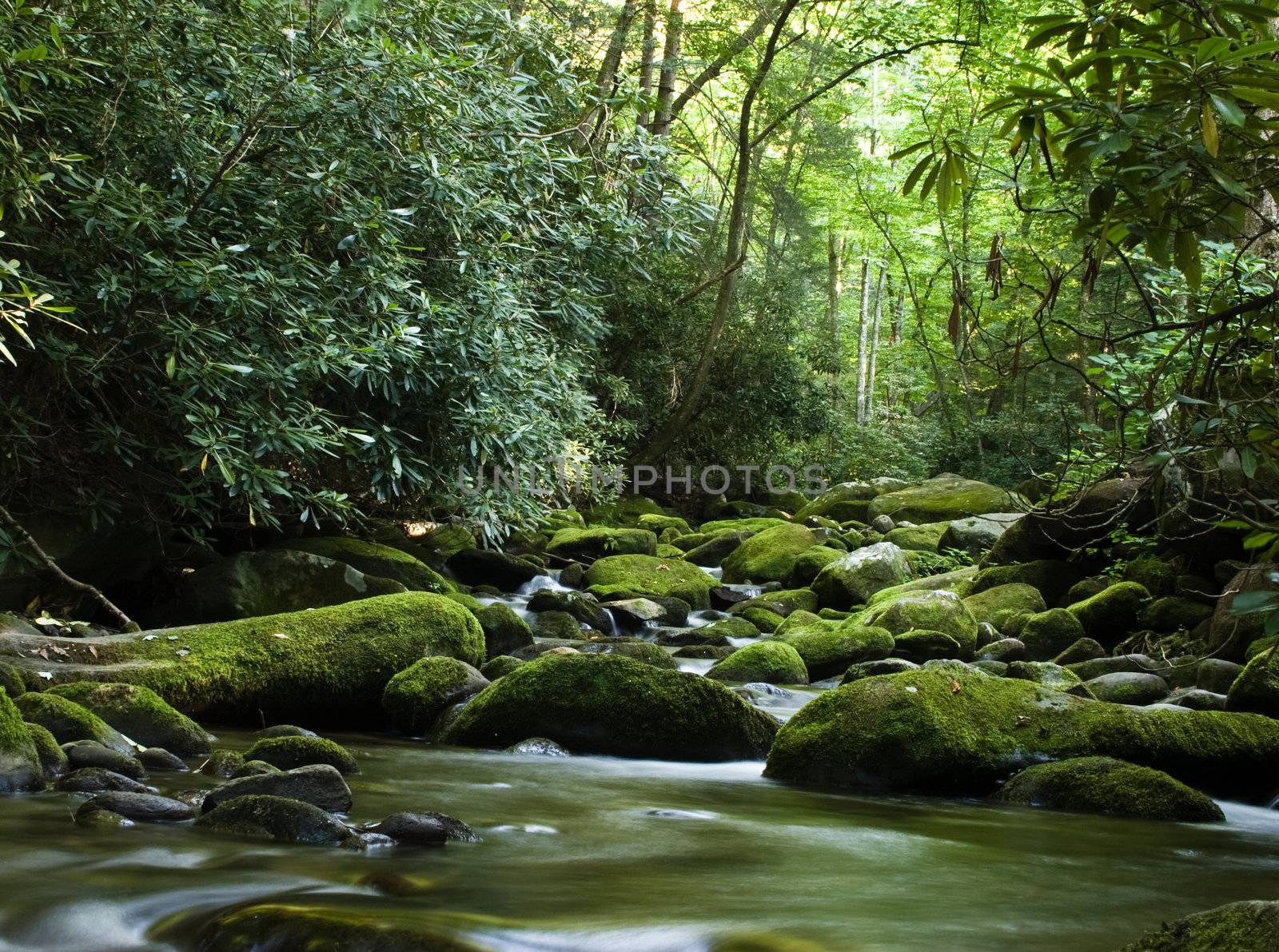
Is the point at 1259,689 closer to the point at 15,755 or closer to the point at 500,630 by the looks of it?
the point at 500,630

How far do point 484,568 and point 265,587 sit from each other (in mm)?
3973

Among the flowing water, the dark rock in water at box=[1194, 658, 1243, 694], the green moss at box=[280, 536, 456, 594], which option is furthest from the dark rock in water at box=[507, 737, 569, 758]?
the dark rock in water at box=[1194, 658, 1243, 694]

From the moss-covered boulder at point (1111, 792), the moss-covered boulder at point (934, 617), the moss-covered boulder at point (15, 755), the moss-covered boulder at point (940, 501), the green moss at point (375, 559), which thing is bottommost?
the moss-covered boulder at point (1111, 792)

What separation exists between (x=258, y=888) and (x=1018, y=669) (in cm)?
627

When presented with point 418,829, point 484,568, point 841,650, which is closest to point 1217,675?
point 841,650

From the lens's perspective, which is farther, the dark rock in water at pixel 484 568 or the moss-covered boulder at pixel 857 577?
the moss-covered boulder at pixel 857 577

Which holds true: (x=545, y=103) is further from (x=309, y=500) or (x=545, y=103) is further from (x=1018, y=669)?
(x=1018, y=669)

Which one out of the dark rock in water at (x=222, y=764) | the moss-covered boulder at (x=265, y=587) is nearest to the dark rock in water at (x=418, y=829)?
the dark rock in water at (x=222, y=764)

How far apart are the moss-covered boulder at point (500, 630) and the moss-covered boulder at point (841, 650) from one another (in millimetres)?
2288

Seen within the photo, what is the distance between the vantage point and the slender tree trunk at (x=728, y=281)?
16.6m

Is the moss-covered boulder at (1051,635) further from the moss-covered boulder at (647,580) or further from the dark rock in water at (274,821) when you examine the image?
the dark rock in water at (274,821)

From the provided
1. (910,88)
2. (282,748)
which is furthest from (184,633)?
(910,88)

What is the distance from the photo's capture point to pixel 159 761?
4895mm

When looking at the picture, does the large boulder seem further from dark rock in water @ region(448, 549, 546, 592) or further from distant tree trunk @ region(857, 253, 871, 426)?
distant tree trunk @ region(857, 253, 871, 426)
